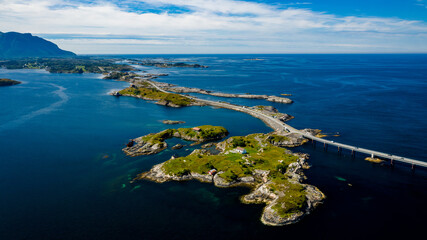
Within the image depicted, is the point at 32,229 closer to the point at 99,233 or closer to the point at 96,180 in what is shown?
the point at 99,233

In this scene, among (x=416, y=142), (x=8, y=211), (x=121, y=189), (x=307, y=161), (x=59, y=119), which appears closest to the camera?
(x=8, y=211)

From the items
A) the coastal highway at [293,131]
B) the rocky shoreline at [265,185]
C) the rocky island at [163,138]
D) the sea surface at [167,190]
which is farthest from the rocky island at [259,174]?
the coastal highway at [293,131]

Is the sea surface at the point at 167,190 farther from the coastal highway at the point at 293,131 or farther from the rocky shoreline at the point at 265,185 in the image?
the coastal highway at the point at 293,131

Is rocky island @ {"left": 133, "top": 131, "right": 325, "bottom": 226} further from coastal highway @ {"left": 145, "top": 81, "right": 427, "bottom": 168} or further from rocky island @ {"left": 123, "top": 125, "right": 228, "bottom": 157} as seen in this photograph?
coastal highway @ {"left": 145, "top": 81, "right": 427, "bottom": 168}

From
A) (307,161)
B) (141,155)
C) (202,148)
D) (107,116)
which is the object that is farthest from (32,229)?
(107,116)

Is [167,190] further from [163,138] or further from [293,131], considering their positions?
[293,131]

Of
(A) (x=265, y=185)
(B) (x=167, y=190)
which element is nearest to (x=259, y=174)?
(A) (x=265, y=185)

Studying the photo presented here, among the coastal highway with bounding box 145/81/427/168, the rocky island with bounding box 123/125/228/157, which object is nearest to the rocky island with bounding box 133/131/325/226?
the rocky island with bounding box 123/125/228/157

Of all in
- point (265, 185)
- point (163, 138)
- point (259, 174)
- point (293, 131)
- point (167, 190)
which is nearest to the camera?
point (265, 185)

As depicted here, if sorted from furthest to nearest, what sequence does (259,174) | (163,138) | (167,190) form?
1. (163,138)
2. (259,174)
3. (167,190)
